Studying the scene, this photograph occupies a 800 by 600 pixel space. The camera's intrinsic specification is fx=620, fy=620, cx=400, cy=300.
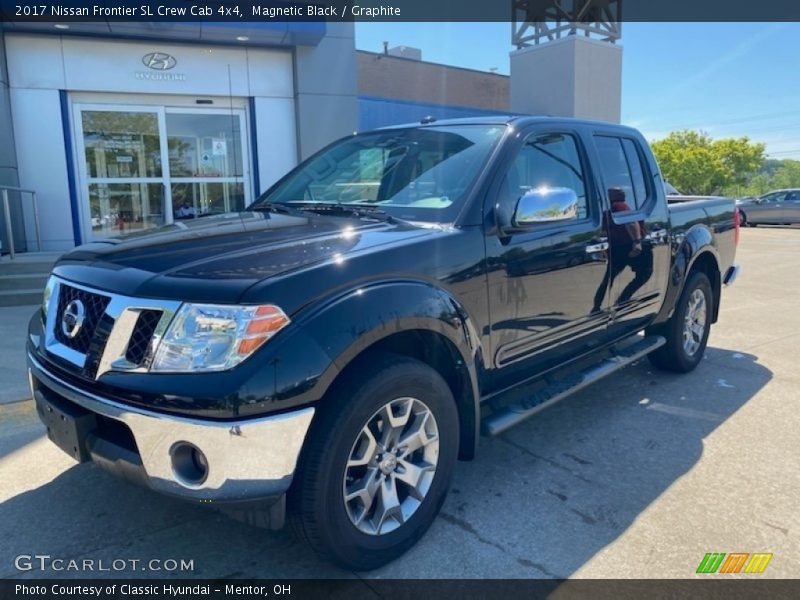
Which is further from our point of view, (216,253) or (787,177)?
(787,177)

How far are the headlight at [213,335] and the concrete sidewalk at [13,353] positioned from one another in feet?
10.5

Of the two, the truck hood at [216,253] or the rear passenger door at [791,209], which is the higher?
the truck hood at [216,253]

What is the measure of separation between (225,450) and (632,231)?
312 cm

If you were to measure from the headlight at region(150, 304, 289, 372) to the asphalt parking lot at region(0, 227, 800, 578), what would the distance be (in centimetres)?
100

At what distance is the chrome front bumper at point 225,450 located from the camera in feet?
6.88

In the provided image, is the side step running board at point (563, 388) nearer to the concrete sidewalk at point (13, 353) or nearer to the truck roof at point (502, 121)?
the truck roof at point (502, 121)

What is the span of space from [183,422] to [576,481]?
7.11 feet

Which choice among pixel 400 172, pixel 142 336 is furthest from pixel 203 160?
pixel 142 336

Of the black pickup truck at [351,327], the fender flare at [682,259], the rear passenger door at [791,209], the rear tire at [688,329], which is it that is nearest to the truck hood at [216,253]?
the black pickup truck at [351,327]

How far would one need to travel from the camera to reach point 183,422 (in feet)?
6.91

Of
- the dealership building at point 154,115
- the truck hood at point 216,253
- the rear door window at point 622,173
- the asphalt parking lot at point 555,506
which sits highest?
the dealership building at point 154,115

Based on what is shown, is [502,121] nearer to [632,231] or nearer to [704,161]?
[632,231]

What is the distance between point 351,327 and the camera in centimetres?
232

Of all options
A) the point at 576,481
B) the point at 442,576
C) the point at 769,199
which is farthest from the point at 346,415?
the point at 769,199
